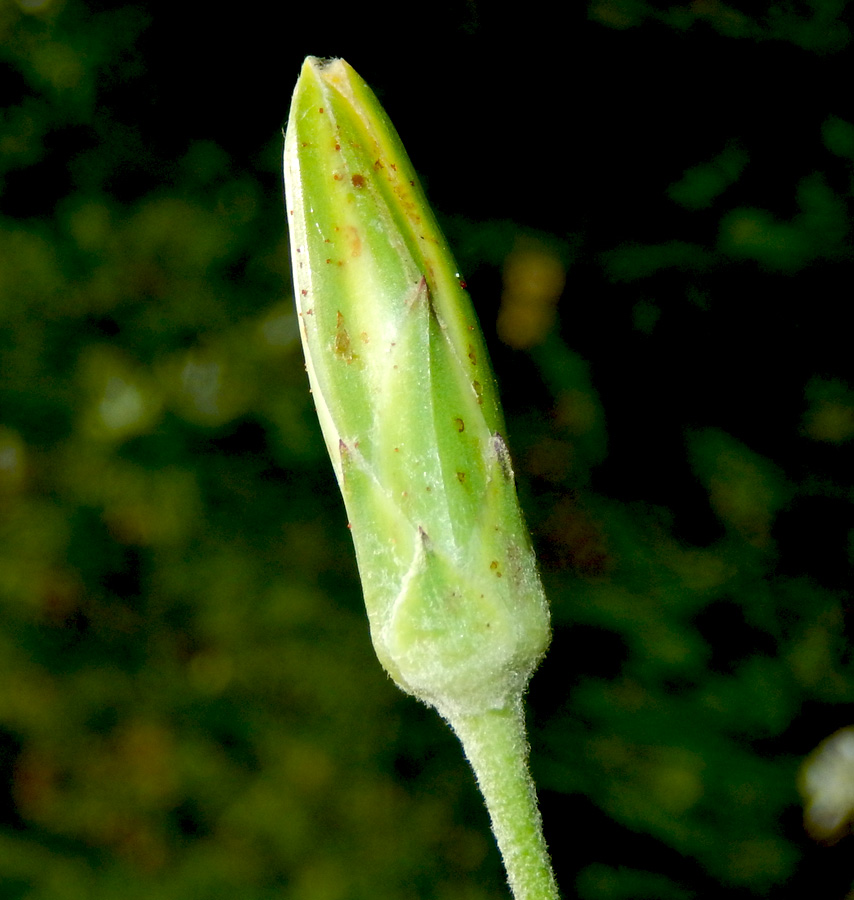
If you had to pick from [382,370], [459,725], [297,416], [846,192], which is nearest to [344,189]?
[382,370]

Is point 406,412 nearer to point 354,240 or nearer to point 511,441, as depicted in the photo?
point 354,240

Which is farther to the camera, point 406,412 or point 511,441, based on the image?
point 511,441

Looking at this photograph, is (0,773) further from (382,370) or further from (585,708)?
(382,370)

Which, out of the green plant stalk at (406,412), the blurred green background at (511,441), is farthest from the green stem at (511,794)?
the blurred green background at (511,441)

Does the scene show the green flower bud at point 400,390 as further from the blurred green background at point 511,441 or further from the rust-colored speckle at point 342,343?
the blurred green background at point 511,441

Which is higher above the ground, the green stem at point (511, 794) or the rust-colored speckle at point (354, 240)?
the rust-colored speckle at point (354, 240)

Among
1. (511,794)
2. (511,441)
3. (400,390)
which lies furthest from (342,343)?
(511,441)

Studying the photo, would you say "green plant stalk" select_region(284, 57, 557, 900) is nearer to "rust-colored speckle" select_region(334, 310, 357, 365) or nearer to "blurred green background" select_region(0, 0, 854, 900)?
"rust-colored speckle" select_region(334, 310, 357, 365)

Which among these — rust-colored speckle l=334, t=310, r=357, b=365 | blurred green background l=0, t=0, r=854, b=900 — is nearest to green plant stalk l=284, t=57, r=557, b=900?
rust-colored speckle l=334, t=310, r=357, b=365
